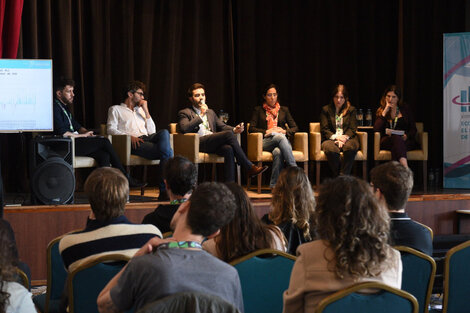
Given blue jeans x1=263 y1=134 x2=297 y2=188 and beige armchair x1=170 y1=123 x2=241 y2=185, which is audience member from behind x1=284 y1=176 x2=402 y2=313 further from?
blue jeans x1=263 y1=134 x2=297 y2=188

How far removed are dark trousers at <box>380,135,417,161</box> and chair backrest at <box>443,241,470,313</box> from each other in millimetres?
4149

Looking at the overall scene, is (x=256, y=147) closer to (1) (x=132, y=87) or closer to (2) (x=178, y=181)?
(1) (x=132, y=87)

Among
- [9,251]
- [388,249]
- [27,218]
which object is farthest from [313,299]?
[27,218]

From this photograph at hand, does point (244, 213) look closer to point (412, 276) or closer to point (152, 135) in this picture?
point (412, 276)

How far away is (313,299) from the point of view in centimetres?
194

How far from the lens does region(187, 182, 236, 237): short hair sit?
73.5 inches

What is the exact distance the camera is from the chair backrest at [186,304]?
151 cm

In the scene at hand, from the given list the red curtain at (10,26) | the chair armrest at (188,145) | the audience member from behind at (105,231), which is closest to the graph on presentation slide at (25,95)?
the red curtain at (10,26)

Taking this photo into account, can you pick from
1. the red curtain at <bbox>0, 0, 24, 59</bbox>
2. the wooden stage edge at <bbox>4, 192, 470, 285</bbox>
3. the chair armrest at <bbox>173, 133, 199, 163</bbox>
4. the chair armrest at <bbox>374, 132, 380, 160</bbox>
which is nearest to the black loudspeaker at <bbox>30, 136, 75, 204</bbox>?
the wooden stage edge at <bbox>4, 192, 470, 285</bbox>

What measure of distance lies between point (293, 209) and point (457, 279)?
→ 721 mm

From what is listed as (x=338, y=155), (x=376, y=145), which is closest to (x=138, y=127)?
(x=338, y=155)

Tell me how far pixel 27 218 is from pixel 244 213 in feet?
8.89

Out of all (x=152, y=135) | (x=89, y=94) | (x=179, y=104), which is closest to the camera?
(x=152, y=135)

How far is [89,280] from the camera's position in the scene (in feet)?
7.48
